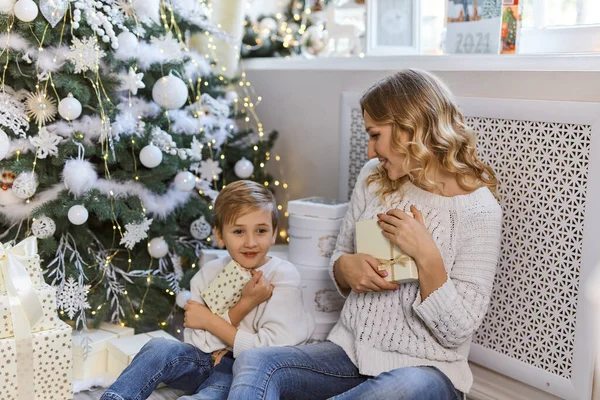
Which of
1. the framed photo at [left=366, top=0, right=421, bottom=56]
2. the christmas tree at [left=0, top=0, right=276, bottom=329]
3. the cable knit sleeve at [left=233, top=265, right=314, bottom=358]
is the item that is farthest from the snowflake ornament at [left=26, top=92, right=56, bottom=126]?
the framed photo at [left=366, top=0, right=421, bottom=56]

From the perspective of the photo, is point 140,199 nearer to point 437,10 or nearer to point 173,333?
point 173,333

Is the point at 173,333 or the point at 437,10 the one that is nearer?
the point at 173,333

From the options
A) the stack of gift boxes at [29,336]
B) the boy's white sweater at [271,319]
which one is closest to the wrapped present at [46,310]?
the stack of gift boxes at [29,336]

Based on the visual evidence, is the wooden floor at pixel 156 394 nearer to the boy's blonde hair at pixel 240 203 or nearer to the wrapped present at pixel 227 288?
the wrapped present at pixel 227 288

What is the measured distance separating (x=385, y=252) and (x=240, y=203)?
39 cm

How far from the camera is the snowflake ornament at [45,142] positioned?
195 centimetres

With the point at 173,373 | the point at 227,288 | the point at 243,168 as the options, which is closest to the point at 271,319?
the point at 227,288

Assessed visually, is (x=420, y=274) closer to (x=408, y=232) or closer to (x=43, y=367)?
(x=408, y=232)

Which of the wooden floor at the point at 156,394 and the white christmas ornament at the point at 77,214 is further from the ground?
the white christmas ornament at the point at 77,214

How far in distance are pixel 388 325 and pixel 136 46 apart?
3.59ft

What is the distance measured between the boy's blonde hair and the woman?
255mm

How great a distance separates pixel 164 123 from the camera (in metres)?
2.22

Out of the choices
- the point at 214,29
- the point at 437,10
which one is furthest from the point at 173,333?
the point at 437,10

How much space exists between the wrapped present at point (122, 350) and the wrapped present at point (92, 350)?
0.02 meters
